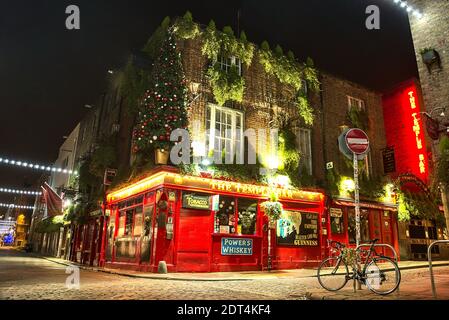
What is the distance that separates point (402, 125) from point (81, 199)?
20.3 metres

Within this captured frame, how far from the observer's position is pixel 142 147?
45.2 feet

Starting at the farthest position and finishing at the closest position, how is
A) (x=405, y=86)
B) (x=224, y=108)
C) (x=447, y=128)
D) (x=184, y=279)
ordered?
(x=405, y=86) → (x=224, y=108) → (x=447, y=128) → (x=184, y=279)

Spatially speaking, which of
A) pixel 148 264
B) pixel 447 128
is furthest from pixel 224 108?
pixel 447 128

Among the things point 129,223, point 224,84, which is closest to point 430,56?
point 224,84

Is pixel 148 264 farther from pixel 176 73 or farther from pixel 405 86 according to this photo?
pixel 405 86

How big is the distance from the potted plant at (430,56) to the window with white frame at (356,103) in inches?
253

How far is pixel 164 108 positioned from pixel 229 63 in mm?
4644

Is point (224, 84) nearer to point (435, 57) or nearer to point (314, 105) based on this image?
point (314, 105)

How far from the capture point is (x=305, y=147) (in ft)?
58.2

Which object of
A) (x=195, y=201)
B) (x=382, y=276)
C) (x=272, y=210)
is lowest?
(x=382, y=276)

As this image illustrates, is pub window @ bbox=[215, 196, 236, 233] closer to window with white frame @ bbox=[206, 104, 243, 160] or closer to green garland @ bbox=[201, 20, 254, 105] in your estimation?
window with white frame @ bbox=[206, 104, 243, 160]

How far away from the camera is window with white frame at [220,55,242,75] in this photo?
53.4ft

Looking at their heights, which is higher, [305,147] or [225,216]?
[305,147]

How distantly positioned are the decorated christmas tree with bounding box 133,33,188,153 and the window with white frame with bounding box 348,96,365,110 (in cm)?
1060
